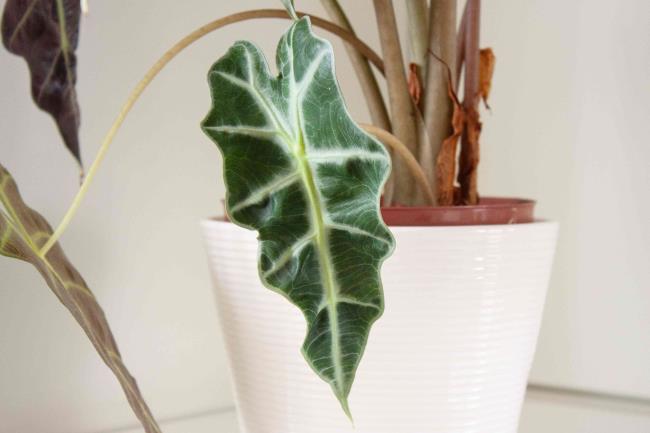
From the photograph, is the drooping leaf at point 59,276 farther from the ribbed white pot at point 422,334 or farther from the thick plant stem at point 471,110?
the thick plant stem at point 471,110

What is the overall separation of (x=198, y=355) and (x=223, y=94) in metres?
0.55

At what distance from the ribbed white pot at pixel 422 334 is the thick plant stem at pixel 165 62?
0.11 metres

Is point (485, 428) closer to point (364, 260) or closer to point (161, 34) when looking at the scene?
point (364, 260)

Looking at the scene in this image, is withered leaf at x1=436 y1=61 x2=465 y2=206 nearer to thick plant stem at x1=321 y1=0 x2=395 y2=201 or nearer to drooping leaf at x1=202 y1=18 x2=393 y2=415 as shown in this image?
thick plant stem at x1=321 y1=0 x2=395 y2=201

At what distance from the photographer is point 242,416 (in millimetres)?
593

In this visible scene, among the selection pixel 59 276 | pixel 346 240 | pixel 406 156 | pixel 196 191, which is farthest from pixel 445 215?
pixel 196 191

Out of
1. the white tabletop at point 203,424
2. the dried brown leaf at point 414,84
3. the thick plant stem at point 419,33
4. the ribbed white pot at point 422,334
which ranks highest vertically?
the thick plant stem at point 419,33

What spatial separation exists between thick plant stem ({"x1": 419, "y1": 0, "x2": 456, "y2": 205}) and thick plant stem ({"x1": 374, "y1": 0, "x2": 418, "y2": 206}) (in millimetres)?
15

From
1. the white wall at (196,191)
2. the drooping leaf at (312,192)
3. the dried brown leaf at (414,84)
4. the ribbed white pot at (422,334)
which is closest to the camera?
the drooping leaf at (312,192)

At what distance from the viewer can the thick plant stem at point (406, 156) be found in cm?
51

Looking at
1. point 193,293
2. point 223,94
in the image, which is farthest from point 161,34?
point 223,94

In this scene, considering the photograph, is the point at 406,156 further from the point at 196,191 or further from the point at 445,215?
the point at 196,191

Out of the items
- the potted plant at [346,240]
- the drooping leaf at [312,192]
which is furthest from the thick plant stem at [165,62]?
the drooping leaf at [312,192]

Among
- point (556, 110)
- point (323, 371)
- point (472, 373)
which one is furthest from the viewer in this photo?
point (556, 110)
